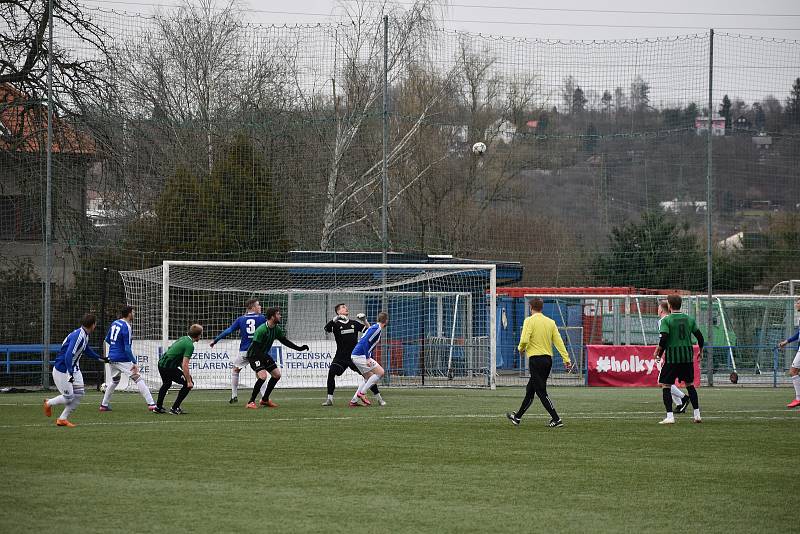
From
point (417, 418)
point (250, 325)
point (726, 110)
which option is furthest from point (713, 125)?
point (417, 418)

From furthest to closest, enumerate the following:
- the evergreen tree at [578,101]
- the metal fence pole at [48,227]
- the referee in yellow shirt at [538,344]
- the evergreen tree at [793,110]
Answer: the evergreen tree at [578,101] < the evergreen tree at [793,110] < the metal fence pole at [48,227] < the referee in yellow shirt at [538,344]

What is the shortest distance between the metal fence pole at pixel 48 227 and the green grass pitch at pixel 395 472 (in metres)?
6.79

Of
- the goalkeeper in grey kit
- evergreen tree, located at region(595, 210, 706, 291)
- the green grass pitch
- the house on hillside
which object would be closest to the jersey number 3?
the goalkeeper in grey kit

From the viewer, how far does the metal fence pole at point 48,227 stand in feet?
80.7

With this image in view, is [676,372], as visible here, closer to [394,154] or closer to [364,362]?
[364,362]

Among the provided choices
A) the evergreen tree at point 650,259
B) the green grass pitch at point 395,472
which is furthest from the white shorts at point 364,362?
the evergreen tree at point 650,259

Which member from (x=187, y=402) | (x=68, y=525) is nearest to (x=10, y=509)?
(x=68, y=525)

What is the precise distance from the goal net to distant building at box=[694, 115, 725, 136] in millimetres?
7685

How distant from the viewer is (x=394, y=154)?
97.0ft

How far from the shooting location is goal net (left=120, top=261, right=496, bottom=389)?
24953 mm

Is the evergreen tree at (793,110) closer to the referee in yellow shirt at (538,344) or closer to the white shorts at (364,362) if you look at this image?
the white shorts at (364,362)

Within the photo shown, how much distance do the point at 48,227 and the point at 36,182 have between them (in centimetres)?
166

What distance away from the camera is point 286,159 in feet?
93.0

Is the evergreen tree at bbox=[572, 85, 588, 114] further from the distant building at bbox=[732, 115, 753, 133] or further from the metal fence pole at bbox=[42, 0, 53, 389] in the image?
the metal fence pole at bbox=[42, 0, 53, 389]
